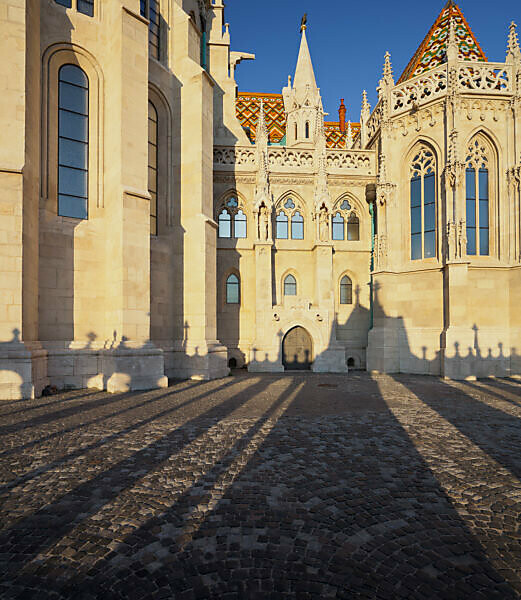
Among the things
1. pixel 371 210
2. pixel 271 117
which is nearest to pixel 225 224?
pixel 371 210

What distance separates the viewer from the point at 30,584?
2775mm

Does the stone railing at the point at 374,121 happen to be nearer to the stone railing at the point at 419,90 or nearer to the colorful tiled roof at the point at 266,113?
the stone railing at the point at 419,90

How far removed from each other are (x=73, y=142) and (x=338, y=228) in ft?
45.1

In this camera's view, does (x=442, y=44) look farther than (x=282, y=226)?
No

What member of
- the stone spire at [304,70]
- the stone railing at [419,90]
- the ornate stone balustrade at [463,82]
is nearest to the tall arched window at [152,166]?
the stone railing at [419,90]

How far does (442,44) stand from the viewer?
758 inches

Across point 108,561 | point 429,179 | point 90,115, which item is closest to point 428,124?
point 429,179

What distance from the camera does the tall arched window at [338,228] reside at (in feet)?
70.1

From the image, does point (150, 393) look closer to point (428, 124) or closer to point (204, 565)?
point (204, 565)

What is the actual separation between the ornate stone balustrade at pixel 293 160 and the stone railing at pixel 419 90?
9.24 ft

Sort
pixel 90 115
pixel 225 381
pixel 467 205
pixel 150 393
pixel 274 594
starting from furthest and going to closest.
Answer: pixel 467 205
pixel 225 381
pixel 90 115
pixel 150 393
pixel 274 594

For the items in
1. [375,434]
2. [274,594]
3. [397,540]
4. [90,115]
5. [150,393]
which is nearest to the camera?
[274,594]

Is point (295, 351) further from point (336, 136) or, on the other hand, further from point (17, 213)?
point (336, 136)

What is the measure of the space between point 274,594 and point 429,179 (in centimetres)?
1928
